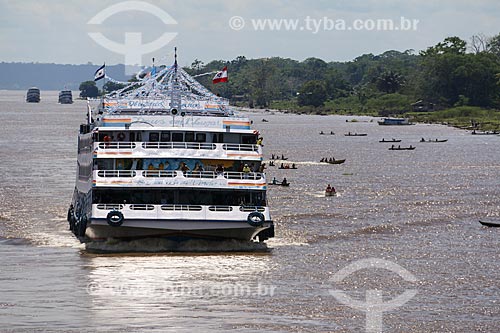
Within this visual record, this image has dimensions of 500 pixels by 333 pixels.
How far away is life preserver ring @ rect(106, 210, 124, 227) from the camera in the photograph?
159ft

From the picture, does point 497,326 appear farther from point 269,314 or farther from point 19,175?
point 19,175

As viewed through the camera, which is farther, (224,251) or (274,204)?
(274,204)

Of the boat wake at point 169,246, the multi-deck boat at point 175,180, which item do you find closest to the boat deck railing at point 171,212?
the multi-deck boat at point 175,180

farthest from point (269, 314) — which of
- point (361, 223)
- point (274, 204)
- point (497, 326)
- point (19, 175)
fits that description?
point (19, 175)

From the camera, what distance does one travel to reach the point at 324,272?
48500mm

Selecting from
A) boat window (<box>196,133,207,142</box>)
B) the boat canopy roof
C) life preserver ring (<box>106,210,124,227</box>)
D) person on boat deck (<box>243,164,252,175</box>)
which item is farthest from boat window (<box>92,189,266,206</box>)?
the boat canopy roof

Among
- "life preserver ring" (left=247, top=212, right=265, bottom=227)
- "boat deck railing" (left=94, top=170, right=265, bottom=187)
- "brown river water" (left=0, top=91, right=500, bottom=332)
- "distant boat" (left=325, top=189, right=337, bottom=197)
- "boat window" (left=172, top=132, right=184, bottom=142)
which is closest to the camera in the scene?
"brown river water" (left=0, top=91, right=500, bottom=332)

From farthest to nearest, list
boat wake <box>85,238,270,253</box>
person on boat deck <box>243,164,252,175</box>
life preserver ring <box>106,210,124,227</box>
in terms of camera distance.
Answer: person on boat deck <box>243,164,252,175</box>, boat wake <box>85,238,270,253</box>, life preserver ring <box>106,210,124,227</box>

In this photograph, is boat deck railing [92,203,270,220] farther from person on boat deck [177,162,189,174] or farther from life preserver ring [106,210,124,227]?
person on boat deck [177,162,189,174]

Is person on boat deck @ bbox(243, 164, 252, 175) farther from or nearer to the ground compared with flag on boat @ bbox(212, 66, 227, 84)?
nearer to the ground

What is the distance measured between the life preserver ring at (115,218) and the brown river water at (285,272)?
68.3 inches

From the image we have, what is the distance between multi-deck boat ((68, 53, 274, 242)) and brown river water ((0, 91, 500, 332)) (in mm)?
1482

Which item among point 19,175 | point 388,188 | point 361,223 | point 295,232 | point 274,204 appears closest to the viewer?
point 295,232

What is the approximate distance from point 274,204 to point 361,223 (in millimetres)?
9992
